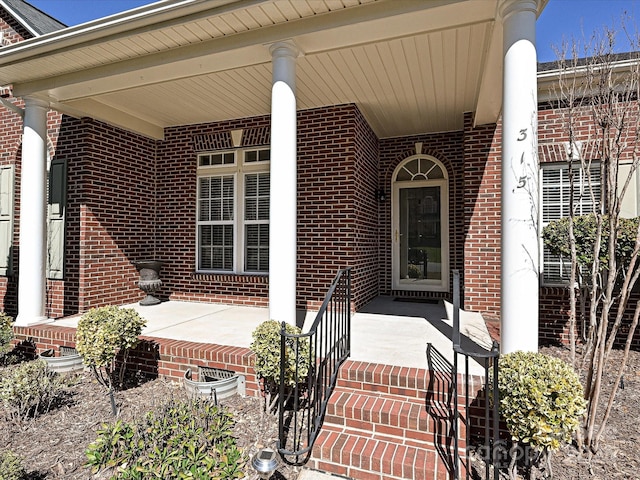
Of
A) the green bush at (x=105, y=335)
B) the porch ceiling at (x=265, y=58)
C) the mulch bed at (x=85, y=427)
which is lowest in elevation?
the mulch bed at (x=85, y=427)

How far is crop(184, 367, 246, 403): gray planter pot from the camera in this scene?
10.3 ft

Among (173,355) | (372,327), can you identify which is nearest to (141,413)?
(173,355)

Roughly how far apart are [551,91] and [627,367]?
334 centimetres

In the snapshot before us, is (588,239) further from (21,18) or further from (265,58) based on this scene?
(21,18)

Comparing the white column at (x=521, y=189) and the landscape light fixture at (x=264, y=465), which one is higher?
the white column at (x=521, y=189)

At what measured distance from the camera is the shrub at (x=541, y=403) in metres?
1.98

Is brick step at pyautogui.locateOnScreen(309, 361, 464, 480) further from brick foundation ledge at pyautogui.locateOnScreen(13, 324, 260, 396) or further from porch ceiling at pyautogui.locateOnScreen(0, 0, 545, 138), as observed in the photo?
porch ceiling at pyautogui.locateOnScreen(0, 0, 545, 138)

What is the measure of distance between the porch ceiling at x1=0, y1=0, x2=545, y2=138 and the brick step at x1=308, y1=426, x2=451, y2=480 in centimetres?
328

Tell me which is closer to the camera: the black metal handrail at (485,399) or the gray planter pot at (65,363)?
the black metal handrail at (485,399)

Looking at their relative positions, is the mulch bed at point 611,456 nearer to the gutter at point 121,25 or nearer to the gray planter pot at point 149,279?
the gutter at point 121,25

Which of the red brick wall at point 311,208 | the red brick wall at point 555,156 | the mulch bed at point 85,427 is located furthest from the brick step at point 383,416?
the red brick wall at point 555,156

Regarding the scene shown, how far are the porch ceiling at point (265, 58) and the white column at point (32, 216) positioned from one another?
16.0 inches

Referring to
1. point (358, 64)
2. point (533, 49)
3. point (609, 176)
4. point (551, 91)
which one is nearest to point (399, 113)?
point (358, 64)

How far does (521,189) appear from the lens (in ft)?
8.40
